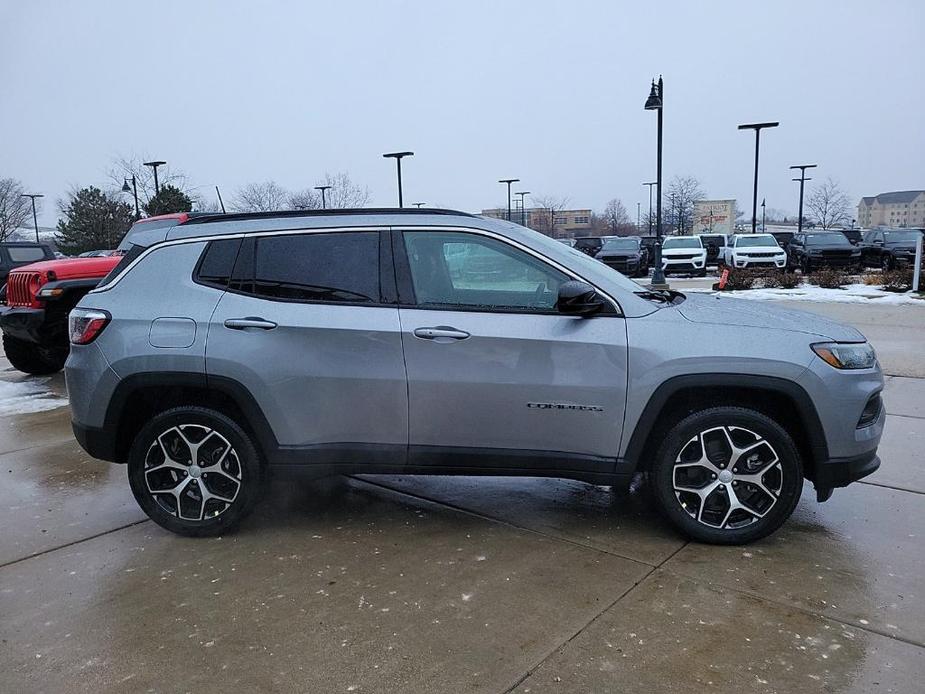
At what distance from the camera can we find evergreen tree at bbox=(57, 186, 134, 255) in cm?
4272

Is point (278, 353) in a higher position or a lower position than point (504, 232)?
lower

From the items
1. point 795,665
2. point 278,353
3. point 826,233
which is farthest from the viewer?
point 826,233

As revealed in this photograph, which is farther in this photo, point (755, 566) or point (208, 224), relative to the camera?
point (208, 224)

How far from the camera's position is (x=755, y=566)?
355 cm

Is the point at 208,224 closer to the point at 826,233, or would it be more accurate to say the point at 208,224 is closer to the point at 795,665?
the point at 795,665

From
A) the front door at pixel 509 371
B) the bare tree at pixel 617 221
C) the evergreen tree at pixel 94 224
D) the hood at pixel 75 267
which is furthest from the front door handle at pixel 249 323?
the bare tree at pixel 617 221

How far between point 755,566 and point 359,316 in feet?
7.89

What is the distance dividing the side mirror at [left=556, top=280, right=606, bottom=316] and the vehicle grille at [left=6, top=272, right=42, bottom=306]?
286 inches

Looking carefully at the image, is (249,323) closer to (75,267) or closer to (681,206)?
(75,267)

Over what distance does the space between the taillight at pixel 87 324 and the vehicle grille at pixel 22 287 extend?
5.16 m

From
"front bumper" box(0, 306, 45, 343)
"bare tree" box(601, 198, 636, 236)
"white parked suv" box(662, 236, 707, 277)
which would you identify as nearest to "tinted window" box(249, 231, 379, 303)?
"front bumper" box(0, 306, 45, 343)

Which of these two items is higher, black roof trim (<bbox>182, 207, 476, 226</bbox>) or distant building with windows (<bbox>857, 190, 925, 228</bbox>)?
distant building with windows (<bbox>857, 190, 925, 228</bbox>)

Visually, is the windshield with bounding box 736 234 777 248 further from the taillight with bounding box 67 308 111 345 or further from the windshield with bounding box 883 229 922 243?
the taillight with bounding box 67 308 111 345

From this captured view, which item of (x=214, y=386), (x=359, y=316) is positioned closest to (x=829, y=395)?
(x=359, y=316)
